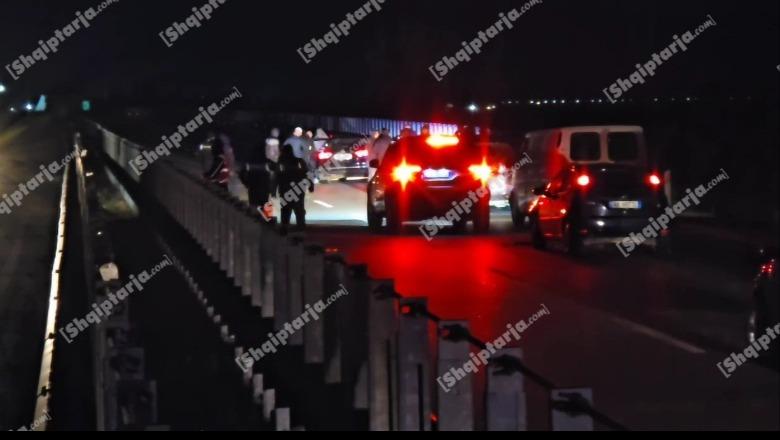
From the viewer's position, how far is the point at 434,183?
81.9 ft

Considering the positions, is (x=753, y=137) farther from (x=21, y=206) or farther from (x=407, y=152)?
(x=21, y=206)

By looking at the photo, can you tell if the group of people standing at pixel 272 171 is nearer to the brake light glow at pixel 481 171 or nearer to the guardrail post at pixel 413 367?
the brake light glow at pixel 481 171

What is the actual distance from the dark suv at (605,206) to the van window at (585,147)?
10.6 ft

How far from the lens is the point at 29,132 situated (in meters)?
68.5

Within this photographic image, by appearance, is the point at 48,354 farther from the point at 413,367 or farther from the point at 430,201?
the point at 430,201

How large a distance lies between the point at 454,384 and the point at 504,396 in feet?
1.99

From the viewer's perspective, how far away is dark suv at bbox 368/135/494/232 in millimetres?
24906

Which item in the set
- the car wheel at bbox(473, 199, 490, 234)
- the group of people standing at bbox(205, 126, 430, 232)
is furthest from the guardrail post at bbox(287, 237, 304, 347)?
the car wheel at bbox(473, 199, 490, 234)

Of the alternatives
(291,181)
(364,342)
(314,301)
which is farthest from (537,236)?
(364,342)

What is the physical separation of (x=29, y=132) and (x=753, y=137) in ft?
139

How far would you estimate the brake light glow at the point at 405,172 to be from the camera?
81.6 ft

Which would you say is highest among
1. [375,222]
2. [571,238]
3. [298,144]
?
[298,144]

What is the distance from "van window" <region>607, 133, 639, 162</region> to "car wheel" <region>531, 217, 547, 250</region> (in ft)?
10.6

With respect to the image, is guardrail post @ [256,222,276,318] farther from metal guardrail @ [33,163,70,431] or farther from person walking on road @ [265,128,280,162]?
person walking on road @ [265,128,280,162]
